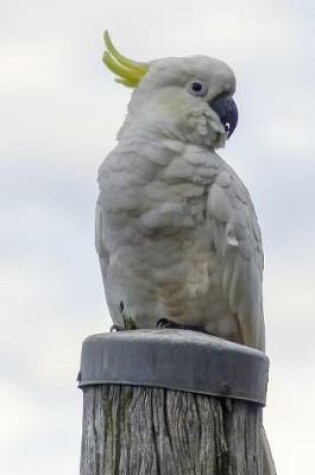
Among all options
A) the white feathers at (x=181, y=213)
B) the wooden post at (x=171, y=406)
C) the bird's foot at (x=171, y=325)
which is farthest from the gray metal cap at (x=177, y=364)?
the white feathers at (x=181, y=213)

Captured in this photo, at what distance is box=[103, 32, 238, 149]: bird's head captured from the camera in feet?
11.1

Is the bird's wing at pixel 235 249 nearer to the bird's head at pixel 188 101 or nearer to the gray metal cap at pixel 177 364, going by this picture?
the bird's head at pixel 188 101

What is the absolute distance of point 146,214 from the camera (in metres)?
3.32

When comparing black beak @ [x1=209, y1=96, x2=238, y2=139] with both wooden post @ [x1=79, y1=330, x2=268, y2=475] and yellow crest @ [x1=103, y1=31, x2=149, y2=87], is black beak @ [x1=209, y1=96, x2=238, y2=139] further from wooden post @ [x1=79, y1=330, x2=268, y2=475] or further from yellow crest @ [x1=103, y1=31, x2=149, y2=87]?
wooden post @ [x1=79, y1=330, x2=268, y2=475]

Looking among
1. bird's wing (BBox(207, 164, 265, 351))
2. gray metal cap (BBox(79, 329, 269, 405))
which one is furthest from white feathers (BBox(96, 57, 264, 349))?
gray metal cap (BBox(79, 329, 269, 405))

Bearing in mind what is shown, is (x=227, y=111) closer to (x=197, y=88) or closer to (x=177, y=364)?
(x=197, y=88)

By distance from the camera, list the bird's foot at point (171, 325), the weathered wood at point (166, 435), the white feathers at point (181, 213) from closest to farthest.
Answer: the weathered wood at point (166, 435) < the bird's foot at point (171, 325) < the white feathers at point (181, 213)

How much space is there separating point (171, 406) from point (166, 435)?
0.05 meters

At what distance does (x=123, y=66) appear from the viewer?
11.6 ft

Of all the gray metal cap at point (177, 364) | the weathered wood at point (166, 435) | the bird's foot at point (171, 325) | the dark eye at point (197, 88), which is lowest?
the weathered wood at point (166, 435)

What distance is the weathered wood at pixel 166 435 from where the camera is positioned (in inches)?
66.6

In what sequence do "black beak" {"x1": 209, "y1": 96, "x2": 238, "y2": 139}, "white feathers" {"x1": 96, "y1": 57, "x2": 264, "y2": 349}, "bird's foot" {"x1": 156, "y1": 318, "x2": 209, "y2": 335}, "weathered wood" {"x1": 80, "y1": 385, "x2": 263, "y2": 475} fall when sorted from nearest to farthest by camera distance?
"weathered wood" {"x1": 80, "y1": 385, "x2": 263, "y2": 475} → "bird's foot" {"x1": 156, "y1": 318, "x2": 209, "y2": 335} → "white feathers" {"x1": 96, "y1": 57, "x2": 264, "y2": 349} → "black beak" {"x1": 209, "y1": 96, "x2": 238, "y2": 139}

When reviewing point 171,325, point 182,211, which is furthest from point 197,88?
point 171,325

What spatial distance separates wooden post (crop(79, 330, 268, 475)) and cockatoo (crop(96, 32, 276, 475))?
1504mm
